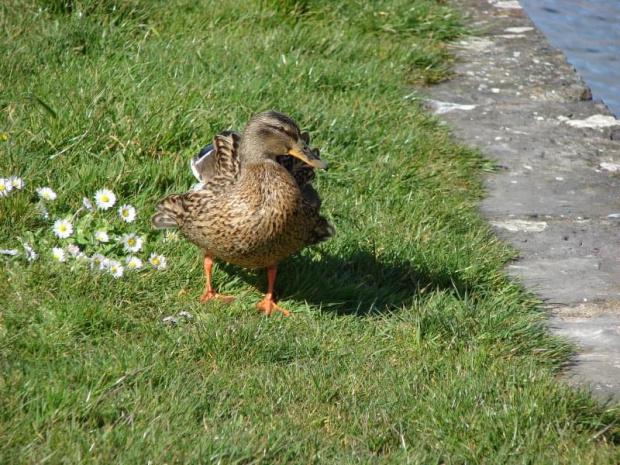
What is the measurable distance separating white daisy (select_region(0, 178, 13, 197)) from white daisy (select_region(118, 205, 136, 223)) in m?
0.52

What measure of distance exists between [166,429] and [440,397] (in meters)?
1.07

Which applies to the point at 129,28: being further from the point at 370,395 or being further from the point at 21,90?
the point at 370,395

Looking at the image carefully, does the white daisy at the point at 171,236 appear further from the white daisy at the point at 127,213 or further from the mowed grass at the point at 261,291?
the white daisy at the point at 127,213

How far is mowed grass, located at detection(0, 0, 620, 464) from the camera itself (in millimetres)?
3230

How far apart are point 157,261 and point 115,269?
0.25 m

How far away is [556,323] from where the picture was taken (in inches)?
172

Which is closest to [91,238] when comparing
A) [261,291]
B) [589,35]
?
[261,291]

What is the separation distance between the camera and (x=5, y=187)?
436cm

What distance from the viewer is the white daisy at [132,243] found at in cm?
436

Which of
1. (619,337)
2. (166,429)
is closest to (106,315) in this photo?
(166,429)

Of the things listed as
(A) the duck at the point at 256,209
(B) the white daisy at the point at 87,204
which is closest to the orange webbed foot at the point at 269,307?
(A) the duck at the point at 256,209

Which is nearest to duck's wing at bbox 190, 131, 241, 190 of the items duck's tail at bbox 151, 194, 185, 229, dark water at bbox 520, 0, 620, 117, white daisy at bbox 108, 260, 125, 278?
duck's tail at bbox 151, 194, 185, 229

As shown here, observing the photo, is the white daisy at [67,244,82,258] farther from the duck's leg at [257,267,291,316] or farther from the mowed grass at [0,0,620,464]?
the duck's leg at [257,267,291,316]

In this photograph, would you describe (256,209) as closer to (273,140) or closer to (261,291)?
(273,140)
